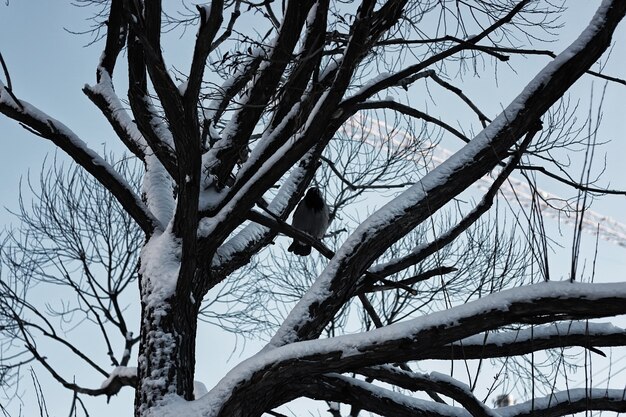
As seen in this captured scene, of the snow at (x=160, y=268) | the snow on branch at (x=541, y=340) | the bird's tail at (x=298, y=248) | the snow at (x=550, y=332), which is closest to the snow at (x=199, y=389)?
the snow at (x=160, y=268)

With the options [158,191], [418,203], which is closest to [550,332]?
[418,203]

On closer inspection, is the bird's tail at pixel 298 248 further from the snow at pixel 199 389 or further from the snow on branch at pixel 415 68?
the snow on branch at pixel 415 68

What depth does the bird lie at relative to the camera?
6781 millimetres

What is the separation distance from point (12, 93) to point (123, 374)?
1.65 meters

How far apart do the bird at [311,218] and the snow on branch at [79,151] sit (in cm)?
325

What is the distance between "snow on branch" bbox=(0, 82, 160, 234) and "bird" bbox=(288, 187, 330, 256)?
10.6 ft

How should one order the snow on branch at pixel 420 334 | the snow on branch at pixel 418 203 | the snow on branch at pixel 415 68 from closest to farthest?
the snow on branch at pixel 420 334
the snow on branch at pixel 418 203
the snow on branch at pixel 415 68

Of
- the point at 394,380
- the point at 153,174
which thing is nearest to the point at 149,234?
the point at 153,174

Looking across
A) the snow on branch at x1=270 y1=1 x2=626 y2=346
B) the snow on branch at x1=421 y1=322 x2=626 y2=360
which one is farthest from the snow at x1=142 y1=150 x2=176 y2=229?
the snow on branch at x1=421 y1=322 x2=626 y2=360

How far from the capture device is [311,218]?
6.89 metres

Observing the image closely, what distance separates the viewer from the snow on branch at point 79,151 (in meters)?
3.49

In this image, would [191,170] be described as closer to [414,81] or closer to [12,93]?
[12,93]

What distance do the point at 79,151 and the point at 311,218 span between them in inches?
142

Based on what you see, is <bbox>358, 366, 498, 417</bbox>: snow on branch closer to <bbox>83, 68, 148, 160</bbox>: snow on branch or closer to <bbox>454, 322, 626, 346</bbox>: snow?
<bbox>454, 322, 626, 346</bbox>: snow
